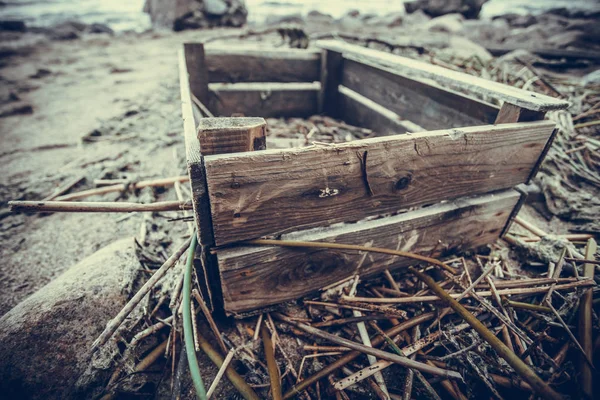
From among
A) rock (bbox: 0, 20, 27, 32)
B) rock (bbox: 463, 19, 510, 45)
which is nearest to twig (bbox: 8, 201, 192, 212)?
rock (bbox: 463, 19, 510, 45)

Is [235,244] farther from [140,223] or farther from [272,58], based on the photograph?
[272,58]

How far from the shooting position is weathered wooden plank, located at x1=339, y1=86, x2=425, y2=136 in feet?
8.41

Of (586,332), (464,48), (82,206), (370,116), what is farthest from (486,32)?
(82,206)

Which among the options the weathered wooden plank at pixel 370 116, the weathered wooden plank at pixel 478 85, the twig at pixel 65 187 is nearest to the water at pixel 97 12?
the weathered wooden plank at pixel 370 116

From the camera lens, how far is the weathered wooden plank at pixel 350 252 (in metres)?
1.36

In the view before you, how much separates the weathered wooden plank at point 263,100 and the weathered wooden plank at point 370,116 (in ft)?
1.16

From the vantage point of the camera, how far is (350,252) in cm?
153

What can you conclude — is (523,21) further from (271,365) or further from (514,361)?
(271,365)

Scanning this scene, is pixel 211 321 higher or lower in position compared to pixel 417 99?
lower

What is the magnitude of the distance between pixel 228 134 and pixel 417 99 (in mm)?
1796

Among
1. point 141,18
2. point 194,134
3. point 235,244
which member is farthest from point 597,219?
point 141,18

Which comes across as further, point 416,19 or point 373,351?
point 416,19

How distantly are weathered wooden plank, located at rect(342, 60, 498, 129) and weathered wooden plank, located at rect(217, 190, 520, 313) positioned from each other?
0.53m

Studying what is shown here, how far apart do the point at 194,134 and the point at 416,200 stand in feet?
3.53
